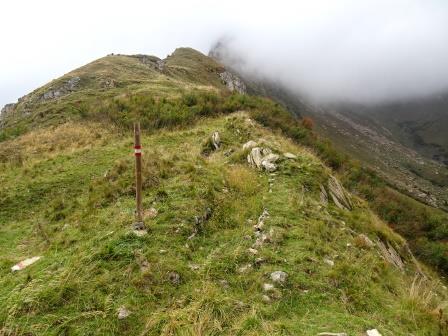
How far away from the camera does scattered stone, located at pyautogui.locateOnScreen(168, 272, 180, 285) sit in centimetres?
746

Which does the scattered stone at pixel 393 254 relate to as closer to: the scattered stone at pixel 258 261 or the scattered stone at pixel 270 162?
the scattered stone at pixel 270 162

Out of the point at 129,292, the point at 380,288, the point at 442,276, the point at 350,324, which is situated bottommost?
the point at 442,276

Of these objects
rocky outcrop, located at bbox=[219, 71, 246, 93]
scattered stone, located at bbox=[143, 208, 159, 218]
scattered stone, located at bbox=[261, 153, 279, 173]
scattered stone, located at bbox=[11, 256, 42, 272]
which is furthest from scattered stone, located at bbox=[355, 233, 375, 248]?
rocky outcrop, located at bbox=[219, 71, 246, 93]

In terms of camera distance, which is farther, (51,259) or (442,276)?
(442,276)

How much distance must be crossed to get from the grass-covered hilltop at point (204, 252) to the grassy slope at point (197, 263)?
0.03m

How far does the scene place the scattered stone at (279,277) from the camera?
746 centimetres

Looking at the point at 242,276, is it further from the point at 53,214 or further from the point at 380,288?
the point at 53,214

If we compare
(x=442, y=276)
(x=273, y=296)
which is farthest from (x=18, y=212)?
(x=442, y=276)

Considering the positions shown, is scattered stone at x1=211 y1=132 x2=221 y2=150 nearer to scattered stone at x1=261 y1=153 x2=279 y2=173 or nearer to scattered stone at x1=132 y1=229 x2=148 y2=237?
scattered stone at x1=261 y1=153 x2=279 y2=173

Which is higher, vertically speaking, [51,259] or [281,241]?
[51,259]

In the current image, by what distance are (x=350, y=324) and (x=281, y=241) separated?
2921 mm

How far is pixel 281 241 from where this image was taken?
9.03 meters

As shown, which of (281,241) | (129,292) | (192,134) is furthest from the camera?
(192,134)

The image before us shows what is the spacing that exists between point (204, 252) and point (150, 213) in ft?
6.57
